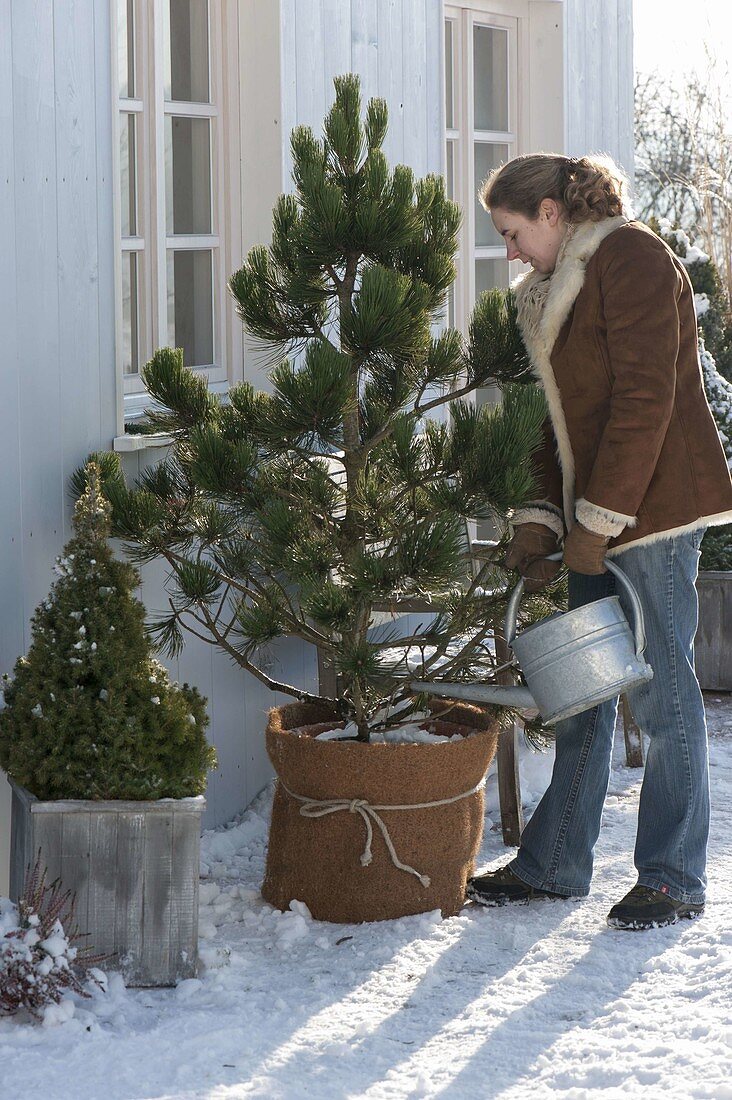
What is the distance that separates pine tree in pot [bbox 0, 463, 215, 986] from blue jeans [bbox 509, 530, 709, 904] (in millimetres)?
907

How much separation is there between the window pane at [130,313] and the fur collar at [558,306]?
1075mm

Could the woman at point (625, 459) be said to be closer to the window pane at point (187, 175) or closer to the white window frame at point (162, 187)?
the white window frame at point (162, 187)

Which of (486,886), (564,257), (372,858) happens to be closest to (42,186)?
(564,257)

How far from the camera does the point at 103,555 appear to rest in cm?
263

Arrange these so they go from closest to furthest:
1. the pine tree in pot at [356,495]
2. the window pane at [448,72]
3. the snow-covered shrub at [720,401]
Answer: the pine tree in pot at [356,495]
the window pane at [448,72]
the snow-covered shrub at [720,401]

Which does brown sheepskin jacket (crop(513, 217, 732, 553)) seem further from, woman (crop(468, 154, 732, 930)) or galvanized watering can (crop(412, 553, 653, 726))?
galvanized watering can (crop(412, 553, 653, 726))

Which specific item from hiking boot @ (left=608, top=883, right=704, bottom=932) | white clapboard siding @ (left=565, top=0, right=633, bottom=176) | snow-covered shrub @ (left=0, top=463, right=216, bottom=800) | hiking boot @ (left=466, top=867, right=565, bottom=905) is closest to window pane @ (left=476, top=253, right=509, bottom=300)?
white clapboard siding @ (left=565, top=0, right=633, bottom=176)

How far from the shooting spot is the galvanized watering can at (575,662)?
2.76 m

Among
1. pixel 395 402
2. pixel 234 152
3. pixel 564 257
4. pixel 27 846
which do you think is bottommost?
pixel 27 846

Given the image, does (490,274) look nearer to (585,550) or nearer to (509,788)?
(509,788)

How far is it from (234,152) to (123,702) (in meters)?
1.91

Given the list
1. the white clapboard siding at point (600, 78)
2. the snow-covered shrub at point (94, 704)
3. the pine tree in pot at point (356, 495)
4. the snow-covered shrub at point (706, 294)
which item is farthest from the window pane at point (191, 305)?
the snow-covered shrub at point (706, 294)

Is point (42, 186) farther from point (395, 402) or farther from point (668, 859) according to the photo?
point (668, 859)

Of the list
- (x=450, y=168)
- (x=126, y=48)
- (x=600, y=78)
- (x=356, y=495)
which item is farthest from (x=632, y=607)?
(x=600, y=78)
